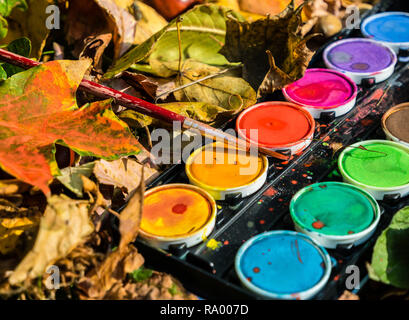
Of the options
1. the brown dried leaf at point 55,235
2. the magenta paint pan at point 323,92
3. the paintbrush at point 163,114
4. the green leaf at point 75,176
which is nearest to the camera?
the brown dried leaf at point 55,235

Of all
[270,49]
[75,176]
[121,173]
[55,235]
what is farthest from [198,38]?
[55,235]

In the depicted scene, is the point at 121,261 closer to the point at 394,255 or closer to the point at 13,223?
the point at 13,223

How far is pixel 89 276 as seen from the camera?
125 centimetres

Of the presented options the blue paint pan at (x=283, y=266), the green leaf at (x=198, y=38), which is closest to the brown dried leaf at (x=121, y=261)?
the blue paint pan at (x=283, y=266)

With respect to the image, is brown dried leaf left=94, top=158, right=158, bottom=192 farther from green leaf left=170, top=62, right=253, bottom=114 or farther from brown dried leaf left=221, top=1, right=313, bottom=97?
brown dried leaf left=221, top=1, right=313, bottom=97

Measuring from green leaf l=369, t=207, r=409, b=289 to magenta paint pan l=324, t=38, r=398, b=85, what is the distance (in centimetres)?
65

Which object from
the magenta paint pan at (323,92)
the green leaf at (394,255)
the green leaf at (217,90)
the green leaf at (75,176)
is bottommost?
the green leaf at (394,255)

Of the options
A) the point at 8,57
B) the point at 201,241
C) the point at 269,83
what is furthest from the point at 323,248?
the point at 8,57

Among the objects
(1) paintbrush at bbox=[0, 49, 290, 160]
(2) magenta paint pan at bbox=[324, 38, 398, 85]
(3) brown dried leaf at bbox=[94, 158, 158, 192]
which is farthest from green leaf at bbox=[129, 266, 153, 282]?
(2) magenta paint pan at bbox=[324, 38, 398, 85]

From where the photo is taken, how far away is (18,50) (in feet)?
5.73

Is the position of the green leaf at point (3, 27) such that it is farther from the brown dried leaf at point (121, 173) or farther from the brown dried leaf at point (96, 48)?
the brown dried leaf at point (121, 173)

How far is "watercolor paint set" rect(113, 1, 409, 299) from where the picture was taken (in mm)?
1219

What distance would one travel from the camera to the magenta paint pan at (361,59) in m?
1.84

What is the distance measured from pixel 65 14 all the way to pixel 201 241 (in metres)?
1.15
